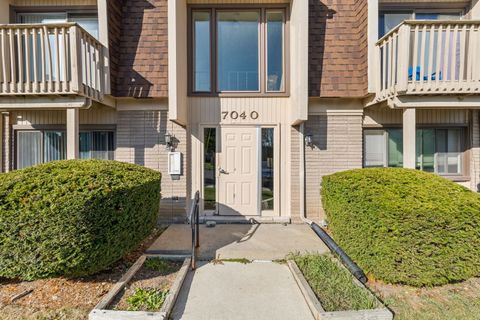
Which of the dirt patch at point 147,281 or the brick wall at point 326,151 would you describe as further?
the brick wall at point 326,151

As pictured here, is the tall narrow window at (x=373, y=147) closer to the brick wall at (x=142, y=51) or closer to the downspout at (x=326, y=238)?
the downspout at (x=326, y=238)

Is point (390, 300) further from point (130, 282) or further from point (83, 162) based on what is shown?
point (83, 162)

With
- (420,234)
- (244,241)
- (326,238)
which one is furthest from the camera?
(244,241)

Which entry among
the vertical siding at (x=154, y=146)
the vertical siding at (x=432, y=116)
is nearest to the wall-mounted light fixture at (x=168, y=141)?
the vertical siding at (x=154, y=146)

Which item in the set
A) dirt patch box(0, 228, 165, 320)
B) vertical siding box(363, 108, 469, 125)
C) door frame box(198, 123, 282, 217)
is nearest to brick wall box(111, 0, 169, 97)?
door frame box(198, 123, 282, 217)

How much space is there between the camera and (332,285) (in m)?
3.36

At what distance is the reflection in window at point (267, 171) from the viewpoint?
6.43 meters

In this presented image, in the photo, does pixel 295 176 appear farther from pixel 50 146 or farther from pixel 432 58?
pixel 50 146

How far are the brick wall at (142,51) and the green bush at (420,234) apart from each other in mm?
4775

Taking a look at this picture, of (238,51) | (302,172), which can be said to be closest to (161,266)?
(302,172)

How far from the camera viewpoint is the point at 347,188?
14.4 feet

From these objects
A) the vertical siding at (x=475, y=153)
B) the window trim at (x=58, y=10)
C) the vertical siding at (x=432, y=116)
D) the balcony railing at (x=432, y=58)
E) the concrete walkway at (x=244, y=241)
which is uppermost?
the window trim at (x=58, y=10)

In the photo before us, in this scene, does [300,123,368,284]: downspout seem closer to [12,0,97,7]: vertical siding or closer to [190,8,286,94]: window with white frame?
[190,8,286,94]: window with white frame

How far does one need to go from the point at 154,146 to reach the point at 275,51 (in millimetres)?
3639
